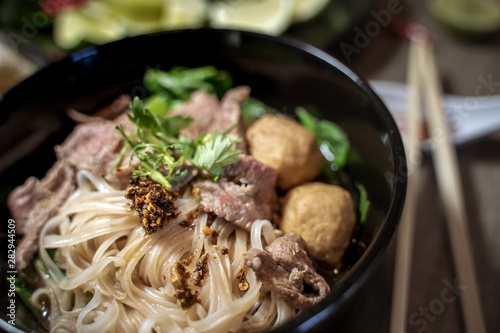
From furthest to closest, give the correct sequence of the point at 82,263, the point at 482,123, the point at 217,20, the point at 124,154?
the point at 217,20 → the point at 482,123 → the point at 124,154 → the point at 82,263

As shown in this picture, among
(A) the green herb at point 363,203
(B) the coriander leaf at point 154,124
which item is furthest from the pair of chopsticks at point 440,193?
(B) the coriander leaf at point 154,124

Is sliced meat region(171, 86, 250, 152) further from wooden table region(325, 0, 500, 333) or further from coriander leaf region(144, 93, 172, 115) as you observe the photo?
wooden table region(325, 0, 500, 333)

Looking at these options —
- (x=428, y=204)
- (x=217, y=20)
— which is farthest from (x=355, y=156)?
(x=217, y=20)

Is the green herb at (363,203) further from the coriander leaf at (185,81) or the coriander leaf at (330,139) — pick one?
the coriander leaf at (185,81)

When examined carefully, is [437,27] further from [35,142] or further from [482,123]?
[35,142]

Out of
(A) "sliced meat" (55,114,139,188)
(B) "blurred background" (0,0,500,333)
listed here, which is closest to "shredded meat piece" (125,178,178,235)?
(A) "sliced meat" (55,114,139,188)

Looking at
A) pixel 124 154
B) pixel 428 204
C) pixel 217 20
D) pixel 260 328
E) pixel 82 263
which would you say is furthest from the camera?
pixel 217 20
